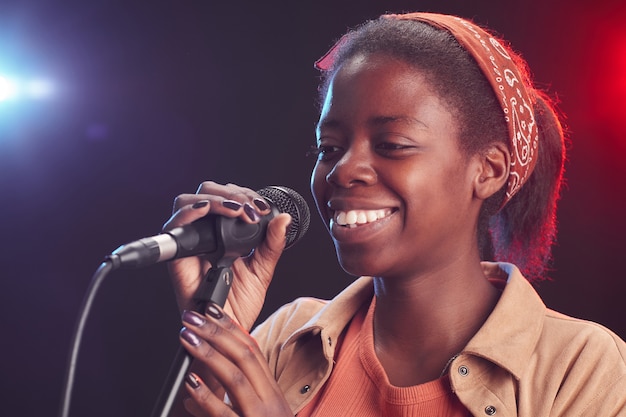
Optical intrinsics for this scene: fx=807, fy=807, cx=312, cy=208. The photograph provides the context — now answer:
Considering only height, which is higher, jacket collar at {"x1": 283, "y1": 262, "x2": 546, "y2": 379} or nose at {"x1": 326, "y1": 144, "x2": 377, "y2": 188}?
nose at {"x1": 326, "y1": 144, "x2": 377, "y2": 188}

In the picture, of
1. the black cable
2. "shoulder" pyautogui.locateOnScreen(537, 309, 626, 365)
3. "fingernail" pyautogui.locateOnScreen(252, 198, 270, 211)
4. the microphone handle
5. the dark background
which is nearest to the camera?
the black cable

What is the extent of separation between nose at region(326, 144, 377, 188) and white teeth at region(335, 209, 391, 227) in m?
0.05

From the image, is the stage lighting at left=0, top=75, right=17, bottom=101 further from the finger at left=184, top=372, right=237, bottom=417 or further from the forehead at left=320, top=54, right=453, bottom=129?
the finger at left=184, top=372, right=237, bottom=417

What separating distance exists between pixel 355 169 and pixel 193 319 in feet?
1.50

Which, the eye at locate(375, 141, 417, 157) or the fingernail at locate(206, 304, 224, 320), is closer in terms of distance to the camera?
the fingernail at locate(206, 304, 224, 320)

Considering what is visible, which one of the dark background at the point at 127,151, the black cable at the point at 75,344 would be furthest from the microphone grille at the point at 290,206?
the dark background at the point at 127,151

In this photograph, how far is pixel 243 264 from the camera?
5.11ft

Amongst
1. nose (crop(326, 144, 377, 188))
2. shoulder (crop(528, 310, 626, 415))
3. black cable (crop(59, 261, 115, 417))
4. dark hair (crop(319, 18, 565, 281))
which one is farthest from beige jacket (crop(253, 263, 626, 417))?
black cable (crop(59, 261, 115, 417))

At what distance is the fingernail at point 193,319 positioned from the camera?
1232 mm

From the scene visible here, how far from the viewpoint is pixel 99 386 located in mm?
3090

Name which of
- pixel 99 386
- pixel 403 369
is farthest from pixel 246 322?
pixel 99 386

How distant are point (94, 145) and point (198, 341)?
2052 mm

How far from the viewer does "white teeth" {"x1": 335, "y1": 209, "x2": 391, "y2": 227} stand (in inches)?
60.2

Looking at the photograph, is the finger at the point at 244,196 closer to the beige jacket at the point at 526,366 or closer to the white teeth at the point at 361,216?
the white teeth at the point at 361,216
